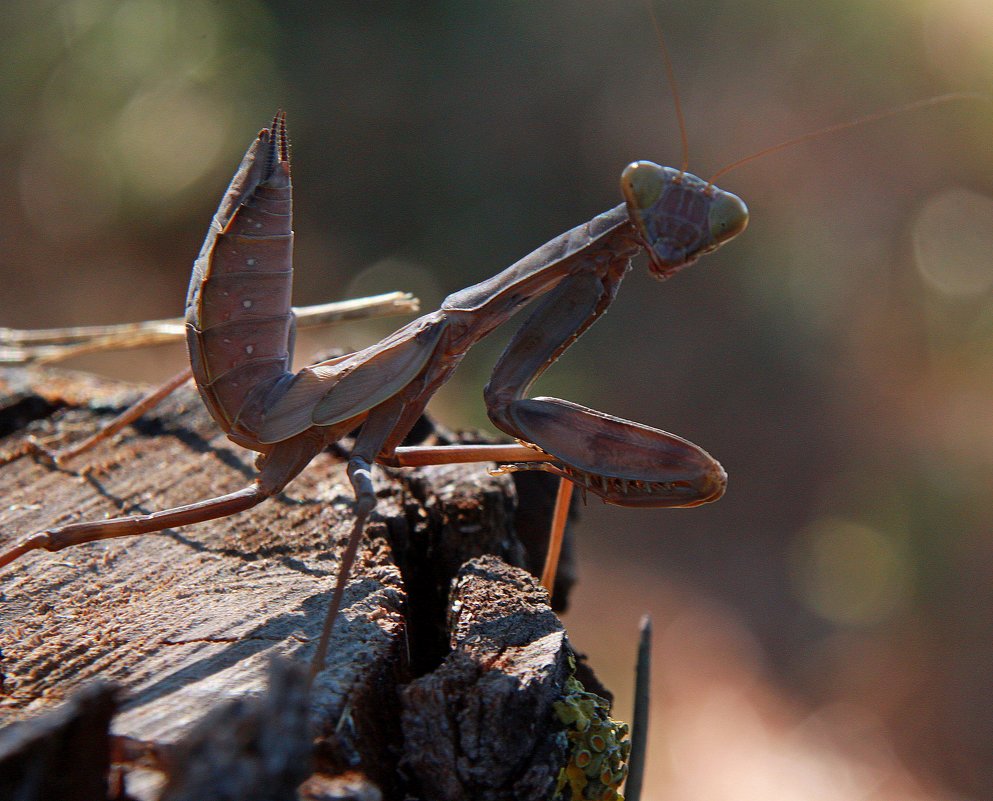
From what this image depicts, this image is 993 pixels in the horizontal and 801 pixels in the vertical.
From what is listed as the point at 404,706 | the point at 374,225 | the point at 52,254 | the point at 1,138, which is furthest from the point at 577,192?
the point at 404,706

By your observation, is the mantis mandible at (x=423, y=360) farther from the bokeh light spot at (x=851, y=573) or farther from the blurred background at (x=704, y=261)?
the bokeh light spot at (x=851, y=573)

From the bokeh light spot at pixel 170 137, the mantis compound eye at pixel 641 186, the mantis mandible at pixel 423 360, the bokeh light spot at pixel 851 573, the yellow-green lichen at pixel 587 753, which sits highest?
the bokeh light spot at pixel 170 137

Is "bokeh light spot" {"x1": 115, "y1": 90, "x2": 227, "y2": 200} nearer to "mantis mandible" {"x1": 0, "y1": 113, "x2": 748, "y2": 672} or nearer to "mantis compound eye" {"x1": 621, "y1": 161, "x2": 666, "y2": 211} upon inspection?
"mantis mandible" {"x1": 0, "y1": 113, "x2": 748, "y2": 672}

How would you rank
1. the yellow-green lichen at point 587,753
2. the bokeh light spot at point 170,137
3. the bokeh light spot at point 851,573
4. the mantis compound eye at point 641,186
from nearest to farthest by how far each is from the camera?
the yellow-green lichen at point 587,753, the mantis compound eye at point 641,186, the bokeh light spot at point 851,573, the bokeh light spot at point 170,137

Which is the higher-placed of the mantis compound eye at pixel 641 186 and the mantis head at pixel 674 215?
the mantis compound eye at pixel 641 186

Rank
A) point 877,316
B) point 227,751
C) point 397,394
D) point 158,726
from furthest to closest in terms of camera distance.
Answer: point 877,316 → point 397,394 → point 158,726 → point 227,751

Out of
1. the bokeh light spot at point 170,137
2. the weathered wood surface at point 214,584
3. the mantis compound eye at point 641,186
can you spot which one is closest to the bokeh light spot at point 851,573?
the weathered wood surface at point 214,584

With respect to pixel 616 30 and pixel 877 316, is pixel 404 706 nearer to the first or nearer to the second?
pixel 877 316

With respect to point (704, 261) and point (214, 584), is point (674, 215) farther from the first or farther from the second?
point (704, 261)
